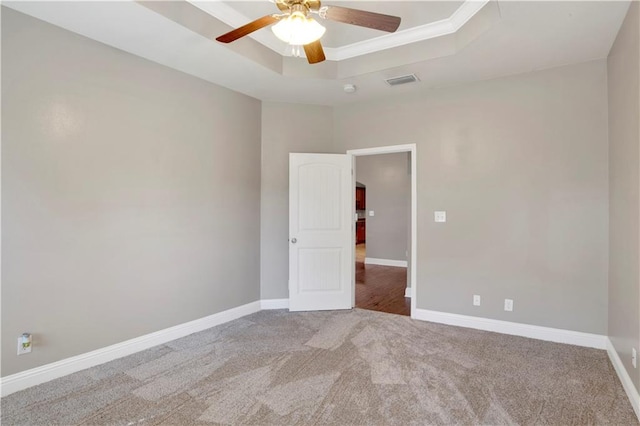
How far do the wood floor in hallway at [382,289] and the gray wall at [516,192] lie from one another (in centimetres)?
69

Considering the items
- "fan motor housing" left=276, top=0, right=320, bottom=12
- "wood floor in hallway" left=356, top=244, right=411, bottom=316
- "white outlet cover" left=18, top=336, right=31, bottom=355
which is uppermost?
"fan motor housing" left=276, top=0, right=320, bottom=12

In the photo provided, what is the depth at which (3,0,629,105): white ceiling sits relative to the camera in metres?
2.37

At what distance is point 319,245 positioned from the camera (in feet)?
14.2

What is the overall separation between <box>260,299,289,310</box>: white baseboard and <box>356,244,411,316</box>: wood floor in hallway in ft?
3.13

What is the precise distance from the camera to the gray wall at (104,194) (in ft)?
7.72

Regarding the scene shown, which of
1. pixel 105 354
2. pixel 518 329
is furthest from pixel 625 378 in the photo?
pixel 105 354

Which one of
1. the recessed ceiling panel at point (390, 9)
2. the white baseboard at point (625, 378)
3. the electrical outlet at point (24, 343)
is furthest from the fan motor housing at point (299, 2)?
the white baseboard at point (625, 378)

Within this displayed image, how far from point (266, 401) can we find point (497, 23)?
10.3ft

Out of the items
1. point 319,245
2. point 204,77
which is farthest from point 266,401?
point 204,77

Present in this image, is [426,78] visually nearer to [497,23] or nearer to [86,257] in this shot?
[497,23]

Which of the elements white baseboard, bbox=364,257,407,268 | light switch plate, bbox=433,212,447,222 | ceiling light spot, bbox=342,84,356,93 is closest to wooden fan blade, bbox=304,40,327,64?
ceiling light spot, bbox=342,84,356,93

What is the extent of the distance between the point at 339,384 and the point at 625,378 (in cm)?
199

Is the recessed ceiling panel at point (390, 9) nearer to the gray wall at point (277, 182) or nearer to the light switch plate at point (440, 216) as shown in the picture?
the gray wall at point (277, 182)

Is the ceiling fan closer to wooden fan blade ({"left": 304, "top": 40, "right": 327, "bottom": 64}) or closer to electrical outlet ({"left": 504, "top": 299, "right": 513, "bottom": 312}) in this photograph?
Answer: wooden fan blade ({"left": 304, "top": 40, "right": 327, "bottom": 64})
